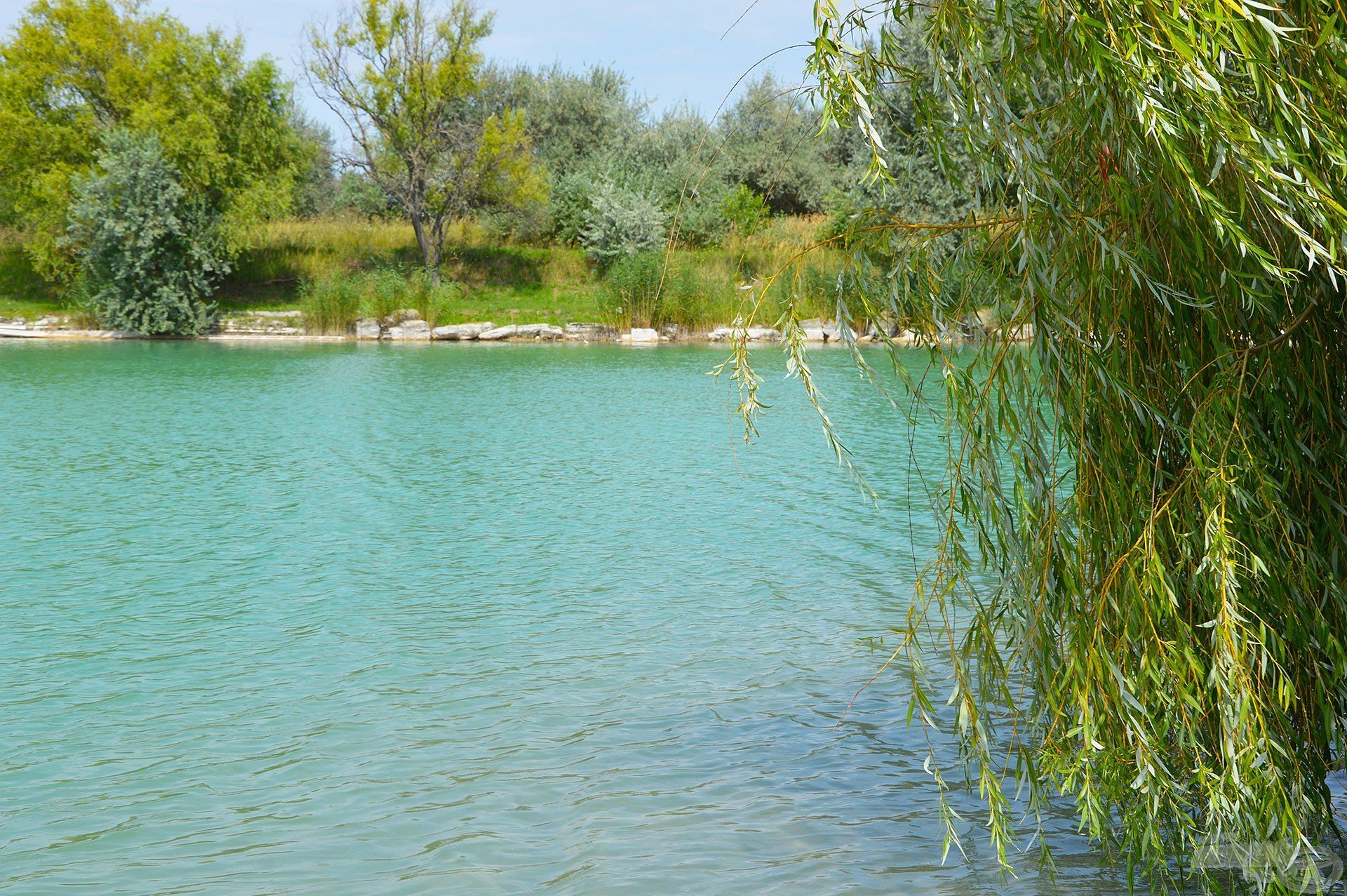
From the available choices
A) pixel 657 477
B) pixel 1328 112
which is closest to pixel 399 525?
pixel 657 477

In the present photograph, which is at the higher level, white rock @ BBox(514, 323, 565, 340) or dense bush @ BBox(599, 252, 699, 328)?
dense bush @ BBox(599, 252, 699, 328)

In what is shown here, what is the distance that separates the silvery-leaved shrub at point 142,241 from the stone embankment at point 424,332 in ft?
2.78

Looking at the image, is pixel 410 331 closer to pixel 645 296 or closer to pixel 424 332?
pixel 424 332

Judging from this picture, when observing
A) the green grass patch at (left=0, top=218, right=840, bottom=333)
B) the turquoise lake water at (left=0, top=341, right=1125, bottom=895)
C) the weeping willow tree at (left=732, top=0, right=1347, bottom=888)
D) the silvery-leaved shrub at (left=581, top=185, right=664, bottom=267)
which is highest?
the silvery-leaved shrub at (left=581, top=185, right=664, bottom=267)

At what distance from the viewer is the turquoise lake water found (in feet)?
13.1

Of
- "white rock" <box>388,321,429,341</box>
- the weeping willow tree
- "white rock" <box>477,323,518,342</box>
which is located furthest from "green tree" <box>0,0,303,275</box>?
the weeping willow tree

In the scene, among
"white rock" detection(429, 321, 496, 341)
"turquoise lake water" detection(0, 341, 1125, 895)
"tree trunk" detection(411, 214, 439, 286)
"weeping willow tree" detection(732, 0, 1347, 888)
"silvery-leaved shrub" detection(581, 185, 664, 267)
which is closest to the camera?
"weeping willow tree" detection(732, 0, 1347, 888)

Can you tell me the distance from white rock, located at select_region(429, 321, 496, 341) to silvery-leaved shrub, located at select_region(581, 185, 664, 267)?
16.9ft

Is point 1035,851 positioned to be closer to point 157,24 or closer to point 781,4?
point 781,4

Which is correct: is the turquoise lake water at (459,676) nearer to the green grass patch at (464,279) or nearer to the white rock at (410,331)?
the green grass patch at (464,279)

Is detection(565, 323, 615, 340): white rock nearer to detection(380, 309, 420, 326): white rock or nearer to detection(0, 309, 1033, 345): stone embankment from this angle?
detection(0, 309, 1033, 345): stone embankment

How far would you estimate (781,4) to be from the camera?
120 inches

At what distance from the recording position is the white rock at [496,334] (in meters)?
31.1

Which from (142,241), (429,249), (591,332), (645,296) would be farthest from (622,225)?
(142,241)
